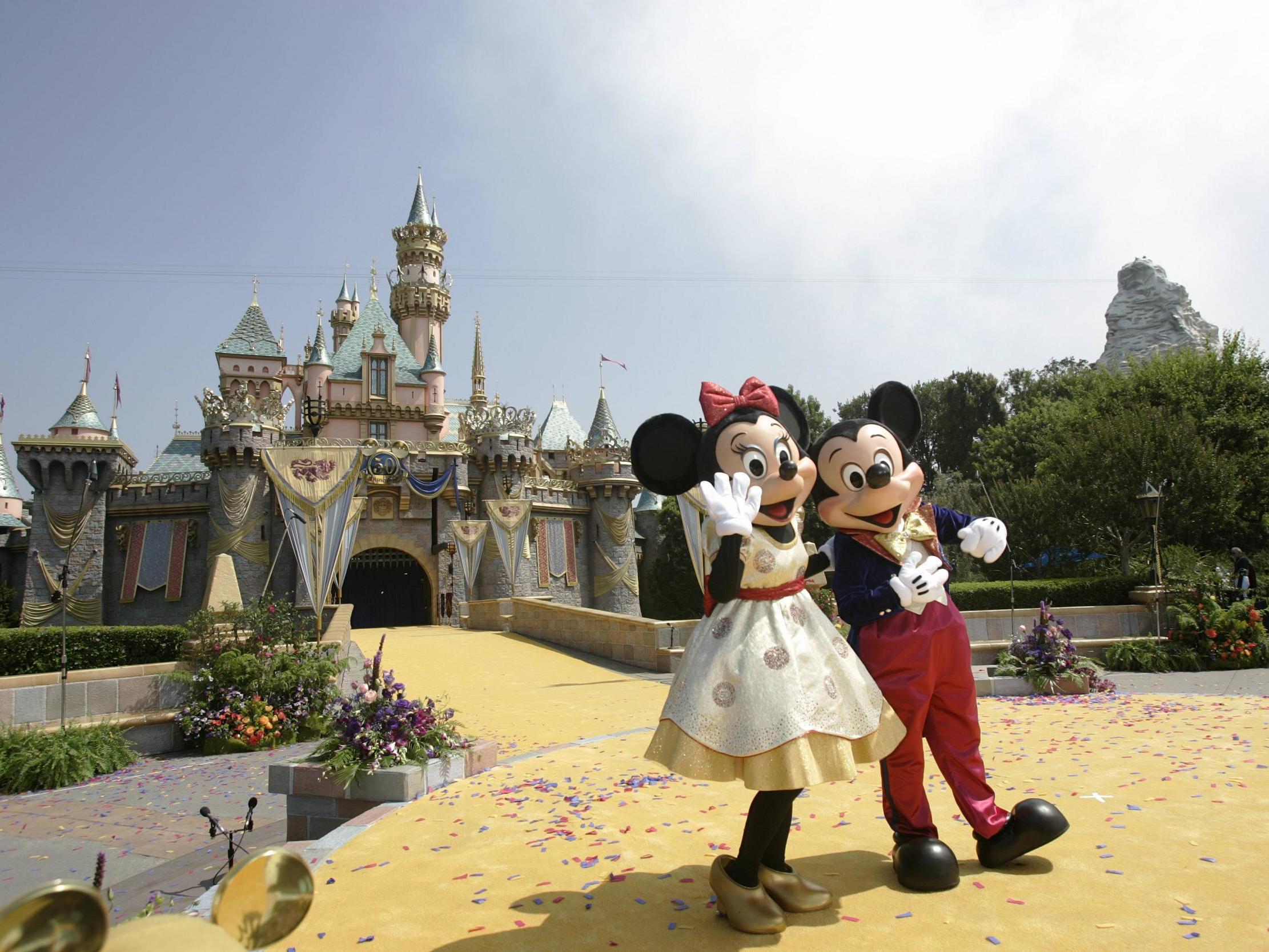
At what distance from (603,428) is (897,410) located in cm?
3621

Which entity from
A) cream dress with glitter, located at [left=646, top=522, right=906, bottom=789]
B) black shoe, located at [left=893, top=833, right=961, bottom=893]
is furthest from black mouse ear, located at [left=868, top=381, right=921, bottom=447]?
black shoe, located at [left=893, top=833, right=961, bottom=893]

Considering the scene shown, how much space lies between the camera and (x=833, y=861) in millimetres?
4320

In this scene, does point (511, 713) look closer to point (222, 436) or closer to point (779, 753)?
point (779, 753)

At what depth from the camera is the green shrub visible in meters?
8.78

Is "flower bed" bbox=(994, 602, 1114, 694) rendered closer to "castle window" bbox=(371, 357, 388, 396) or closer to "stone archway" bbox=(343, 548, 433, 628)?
"stone archway" bbox=(343, 548, 433, 628)

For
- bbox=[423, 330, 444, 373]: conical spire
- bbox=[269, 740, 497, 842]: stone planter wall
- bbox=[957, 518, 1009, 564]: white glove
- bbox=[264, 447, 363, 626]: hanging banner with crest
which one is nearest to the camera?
bbox=[957, 518, 1009, 564]: white glove

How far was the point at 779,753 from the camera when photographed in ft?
11.1

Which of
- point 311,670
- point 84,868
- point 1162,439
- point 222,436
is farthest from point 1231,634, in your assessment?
point 222,436

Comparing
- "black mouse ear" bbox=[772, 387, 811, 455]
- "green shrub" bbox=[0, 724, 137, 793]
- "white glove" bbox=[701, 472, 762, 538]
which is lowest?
"green shrub" bbox=[0, 724, 137, 793]

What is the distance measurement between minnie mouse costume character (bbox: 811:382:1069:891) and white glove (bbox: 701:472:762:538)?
0.80 metres

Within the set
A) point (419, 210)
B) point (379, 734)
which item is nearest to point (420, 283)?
point (419, 210)

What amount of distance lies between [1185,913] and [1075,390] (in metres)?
31.5

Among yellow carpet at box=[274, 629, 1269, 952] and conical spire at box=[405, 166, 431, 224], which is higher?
conical spire at box=[405, 166, 431, 224]

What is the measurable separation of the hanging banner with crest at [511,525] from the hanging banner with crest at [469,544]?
1778 mm
